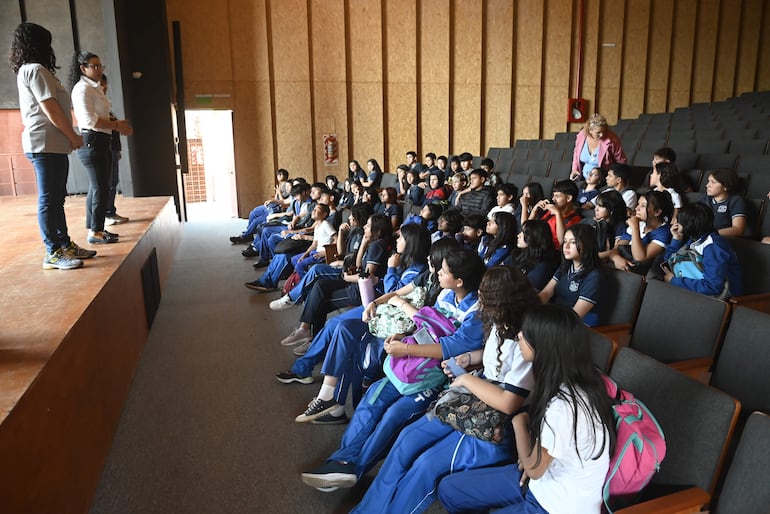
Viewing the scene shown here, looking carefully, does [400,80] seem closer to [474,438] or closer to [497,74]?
[497,74]

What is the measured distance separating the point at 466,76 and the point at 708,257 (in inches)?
383

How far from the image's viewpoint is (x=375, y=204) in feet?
21.0

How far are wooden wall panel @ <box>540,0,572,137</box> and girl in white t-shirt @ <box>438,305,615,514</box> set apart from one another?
11.8 meters

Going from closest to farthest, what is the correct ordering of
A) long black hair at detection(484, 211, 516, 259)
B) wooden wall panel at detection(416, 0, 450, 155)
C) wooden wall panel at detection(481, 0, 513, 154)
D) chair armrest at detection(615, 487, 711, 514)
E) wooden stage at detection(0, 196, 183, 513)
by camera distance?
chair armrest at detection(615, 487, 711, 514)
wooden stage at detection(0, 196, 183, 513)
long black hair at detection(484, 211, 516, 259)
wooden wall panel at detection(416, 0, 450, 155)
wooden wall panel at detection(481, 0, 513, 154)

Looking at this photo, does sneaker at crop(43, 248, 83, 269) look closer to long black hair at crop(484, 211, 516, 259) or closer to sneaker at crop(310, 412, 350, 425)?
sneaker at crop(310, 412, 350, 425)

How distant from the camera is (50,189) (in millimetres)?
3100

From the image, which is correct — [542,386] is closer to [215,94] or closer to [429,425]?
[429,425]

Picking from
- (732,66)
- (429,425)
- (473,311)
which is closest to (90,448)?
(429,425)

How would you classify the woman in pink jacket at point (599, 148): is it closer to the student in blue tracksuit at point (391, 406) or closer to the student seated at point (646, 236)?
the student seated at point (646, 236)

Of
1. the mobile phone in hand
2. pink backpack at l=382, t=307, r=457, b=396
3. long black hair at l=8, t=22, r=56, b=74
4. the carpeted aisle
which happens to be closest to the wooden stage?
the carpeted aisle

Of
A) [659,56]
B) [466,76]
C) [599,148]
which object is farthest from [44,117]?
[659,56]

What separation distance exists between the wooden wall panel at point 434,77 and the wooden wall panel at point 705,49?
262 inches

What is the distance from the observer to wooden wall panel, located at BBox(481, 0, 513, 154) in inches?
466

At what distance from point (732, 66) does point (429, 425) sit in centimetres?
1543
